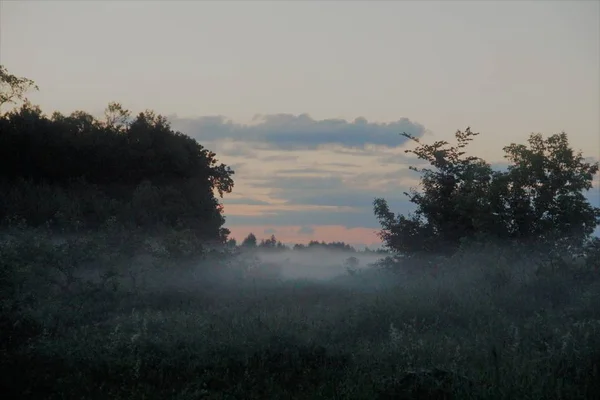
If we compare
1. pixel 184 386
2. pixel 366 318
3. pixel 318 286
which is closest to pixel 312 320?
pixel 366 318

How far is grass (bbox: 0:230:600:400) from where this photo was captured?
9.32m

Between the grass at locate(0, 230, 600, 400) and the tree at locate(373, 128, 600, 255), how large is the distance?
2235 mm

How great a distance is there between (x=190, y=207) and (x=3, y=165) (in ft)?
39.2

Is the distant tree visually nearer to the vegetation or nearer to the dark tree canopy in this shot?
the dark tree canopy

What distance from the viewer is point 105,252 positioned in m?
23.7

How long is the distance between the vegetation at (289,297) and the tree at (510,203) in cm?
7

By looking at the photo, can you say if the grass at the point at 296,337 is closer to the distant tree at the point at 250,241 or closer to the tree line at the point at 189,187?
the tree line at the point at 189,187

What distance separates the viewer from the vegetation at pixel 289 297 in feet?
32.1

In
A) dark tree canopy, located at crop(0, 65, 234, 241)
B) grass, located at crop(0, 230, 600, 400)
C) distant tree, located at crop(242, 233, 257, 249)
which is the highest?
dark tree canopy, located at crop(0, 65, 234, 241)

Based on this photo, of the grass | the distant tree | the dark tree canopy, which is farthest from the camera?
the distant tree

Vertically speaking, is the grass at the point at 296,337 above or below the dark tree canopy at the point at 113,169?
below

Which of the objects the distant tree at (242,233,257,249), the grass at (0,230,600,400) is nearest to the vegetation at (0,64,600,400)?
the grass at (0,230,600,400)

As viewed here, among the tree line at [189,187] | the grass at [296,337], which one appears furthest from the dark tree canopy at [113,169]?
the grass at [296,337]

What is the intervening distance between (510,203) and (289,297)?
10.2 metres
